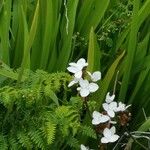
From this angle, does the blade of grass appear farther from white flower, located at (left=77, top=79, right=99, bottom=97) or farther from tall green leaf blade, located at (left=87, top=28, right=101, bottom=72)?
white flower, located at (left=77, top=79, right=99, bottom=97)

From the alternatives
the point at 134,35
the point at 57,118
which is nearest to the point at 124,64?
the point at 134,35

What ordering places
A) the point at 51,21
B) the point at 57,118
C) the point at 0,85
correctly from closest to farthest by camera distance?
the point at 57,118
the point at 0,85
the point at 51,21

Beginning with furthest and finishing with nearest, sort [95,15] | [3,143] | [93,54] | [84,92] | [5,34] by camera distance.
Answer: [95,15]
[5,34]
[93,54]
[3,143]
[84,92]

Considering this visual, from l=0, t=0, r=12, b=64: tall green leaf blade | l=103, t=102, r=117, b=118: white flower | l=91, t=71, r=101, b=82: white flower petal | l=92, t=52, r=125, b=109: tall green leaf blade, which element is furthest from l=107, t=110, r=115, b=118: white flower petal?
l=0, t=0, r=12, b=64: tall green leaf blade

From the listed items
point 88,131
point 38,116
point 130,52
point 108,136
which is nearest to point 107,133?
point 108,136

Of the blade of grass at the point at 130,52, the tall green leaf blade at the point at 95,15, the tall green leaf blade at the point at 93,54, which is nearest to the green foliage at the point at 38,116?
the tall green leaf blade at the point at 93,54

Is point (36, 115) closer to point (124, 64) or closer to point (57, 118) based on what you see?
point (57, 118)

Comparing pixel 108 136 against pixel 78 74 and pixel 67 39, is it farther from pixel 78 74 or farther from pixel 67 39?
pixel 67 39

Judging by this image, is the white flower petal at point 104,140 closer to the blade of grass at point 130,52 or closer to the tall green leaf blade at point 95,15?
the blade of grass at point 130,52
